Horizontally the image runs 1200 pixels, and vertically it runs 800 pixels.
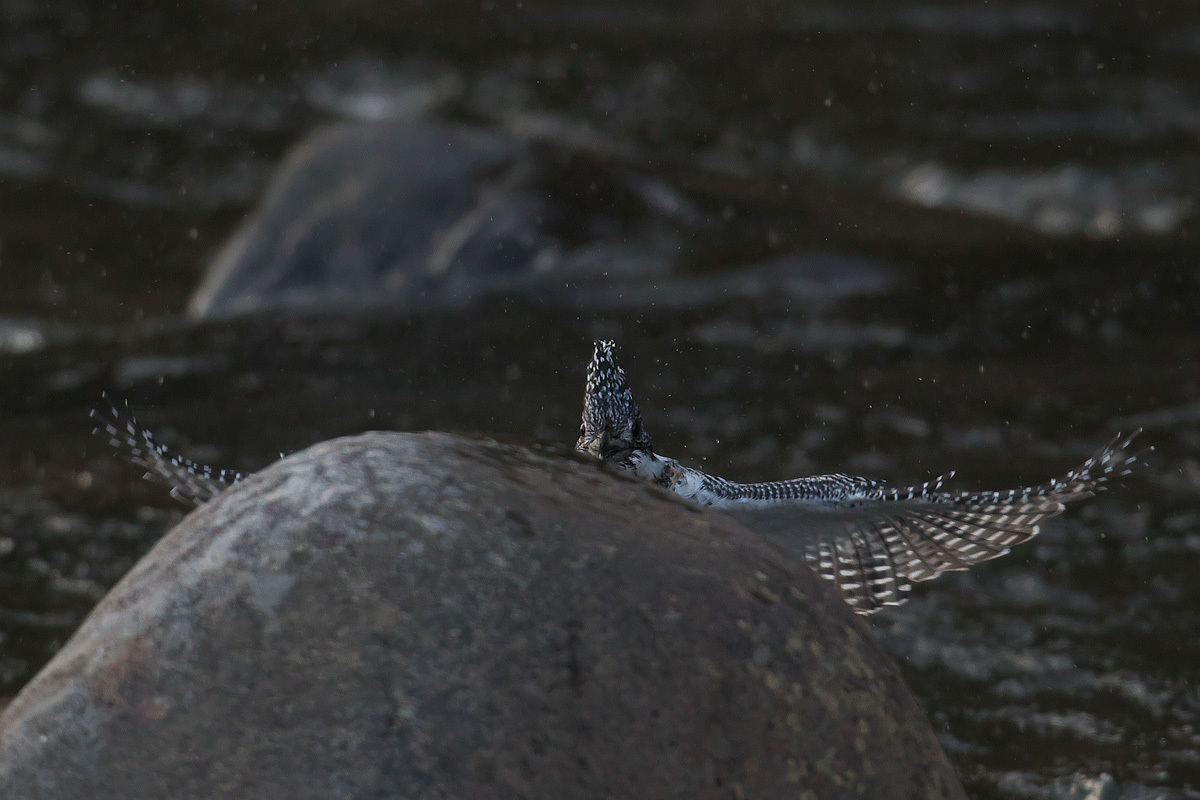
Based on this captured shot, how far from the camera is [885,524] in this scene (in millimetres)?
4906

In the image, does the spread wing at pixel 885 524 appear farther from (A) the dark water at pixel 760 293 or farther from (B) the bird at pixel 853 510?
(A) the dark water at pixel 760 293

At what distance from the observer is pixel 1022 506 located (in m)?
4.56

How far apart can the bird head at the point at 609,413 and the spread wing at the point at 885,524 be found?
1.26 feet

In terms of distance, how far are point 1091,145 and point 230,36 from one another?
8.40 meters

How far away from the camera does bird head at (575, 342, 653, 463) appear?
184 inches

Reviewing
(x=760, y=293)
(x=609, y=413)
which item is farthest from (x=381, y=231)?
(x=609, y=413)

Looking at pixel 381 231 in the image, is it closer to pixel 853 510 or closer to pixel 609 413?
pixel 609 413

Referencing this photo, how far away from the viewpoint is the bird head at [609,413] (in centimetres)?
468

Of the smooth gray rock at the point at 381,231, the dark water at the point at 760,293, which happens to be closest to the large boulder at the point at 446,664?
the dark water at the point at 760,293

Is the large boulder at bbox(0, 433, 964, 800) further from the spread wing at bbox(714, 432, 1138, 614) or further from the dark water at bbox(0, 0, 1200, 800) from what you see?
the dark water at bbox(0, 0, 1200, 800)

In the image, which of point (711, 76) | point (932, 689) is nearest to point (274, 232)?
point (711, 76)

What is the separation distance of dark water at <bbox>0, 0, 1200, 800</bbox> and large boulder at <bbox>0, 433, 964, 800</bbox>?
2657 millimetres

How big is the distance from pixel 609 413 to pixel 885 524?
101 cm

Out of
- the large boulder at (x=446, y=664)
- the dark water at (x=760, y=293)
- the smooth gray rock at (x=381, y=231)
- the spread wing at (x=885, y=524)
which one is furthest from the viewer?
the smooth gray rock at (x=381, y=231)
